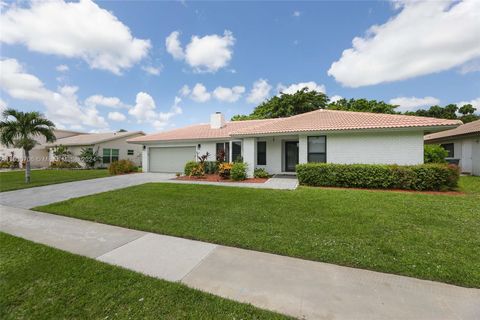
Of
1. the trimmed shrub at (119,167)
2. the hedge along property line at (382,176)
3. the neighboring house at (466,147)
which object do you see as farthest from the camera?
the trimmed shrub at (119,167)

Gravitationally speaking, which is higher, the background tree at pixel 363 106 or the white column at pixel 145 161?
the background tree at pixel 363 106

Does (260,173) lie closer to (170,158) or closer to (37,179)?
(170,158)

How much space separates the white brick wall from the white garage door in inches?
408

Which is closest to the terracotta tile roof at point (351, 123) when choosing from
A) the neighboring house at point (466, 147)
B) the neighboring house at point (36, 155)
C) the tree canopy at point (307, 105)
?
the neighboring house at point (466, 147)

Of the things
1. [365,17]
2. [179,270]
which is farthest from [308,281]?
[365,17]

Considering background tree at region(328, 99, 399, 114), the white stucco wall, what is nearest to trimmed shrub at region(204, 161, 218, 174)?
the white stucco wall

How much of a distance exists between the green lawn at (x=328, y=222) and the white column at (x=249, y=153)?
4388 mm

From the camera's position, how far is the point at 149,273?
3037 mm

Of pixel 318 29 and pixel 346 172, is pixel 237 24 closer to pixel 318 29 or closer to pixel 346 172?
pixel 318 29

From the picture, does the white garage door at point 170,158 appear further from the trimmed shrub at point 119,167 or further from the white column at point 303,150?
the white column at point 303,150

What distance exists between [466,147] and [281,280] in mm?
19774

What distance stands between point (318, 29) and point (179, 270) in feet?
48.3

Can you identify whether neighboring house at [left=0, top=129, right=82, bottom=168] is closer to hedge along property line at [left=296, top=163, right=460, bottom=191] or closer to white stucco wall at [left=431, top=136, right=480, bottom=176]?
hedge along property line at [left=296, top=163, right=460, bottom=191]

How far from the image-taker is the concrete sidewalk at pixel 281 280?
2309mm
